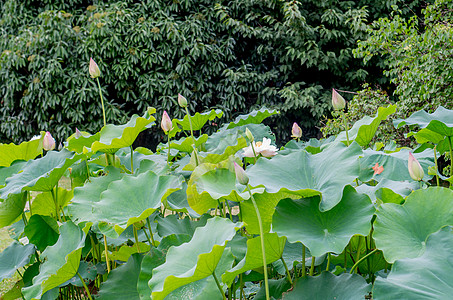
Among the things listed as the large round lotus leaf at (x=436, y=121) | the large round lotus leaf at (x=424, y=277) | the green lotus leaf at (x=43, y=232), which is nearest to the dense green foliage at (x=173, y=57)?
the green lotus leaf at (x=43, y=232)

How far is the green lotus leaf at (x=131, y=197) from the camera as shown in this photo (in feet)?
2.76

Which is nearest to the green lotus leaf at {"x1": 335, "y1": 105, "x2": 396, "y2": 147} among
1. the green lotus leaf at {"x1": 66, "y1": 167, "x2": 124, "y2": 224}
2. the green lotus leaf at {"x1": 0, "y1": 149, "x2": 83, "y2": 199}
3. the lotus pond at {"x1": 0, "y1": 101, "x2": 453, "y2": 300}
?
the lotus pond at {"x1": 0, "y1": 101, "x2": 453, "y2": 300}

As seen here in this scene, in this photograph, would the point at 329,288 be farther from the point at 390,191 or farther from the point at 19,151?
A: the point at 19,151

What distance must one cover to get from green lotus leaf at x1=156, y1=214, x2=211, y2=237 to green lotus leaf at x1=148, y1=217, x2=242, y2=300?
179mm

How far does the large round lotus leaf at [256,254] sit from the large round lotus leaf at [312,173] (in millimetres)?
84

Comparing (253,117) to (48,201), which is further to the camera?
(253,117)

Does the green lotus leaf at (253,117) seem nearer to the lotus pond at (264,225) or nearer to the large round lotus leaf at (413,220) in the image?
the lotus pond at (264,225)

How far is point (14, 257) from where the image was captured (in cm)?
114

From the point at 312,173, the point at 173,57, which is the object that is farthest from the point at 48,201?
the point at 173,57

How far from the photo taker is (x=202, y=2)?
20.7 ft

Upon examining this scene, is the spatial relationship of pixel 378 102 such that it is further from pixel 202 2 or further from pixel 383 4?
pixel 202 2

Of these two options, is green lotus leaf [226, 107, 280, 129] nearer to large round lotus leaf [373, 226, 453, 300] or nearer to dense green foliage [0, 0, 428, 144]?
large round lotus leaf [373, 226, 453, 300]

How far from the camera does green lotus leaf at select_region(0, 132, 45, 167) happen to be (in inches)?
50.0

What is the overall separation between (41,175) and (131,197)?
340mm
